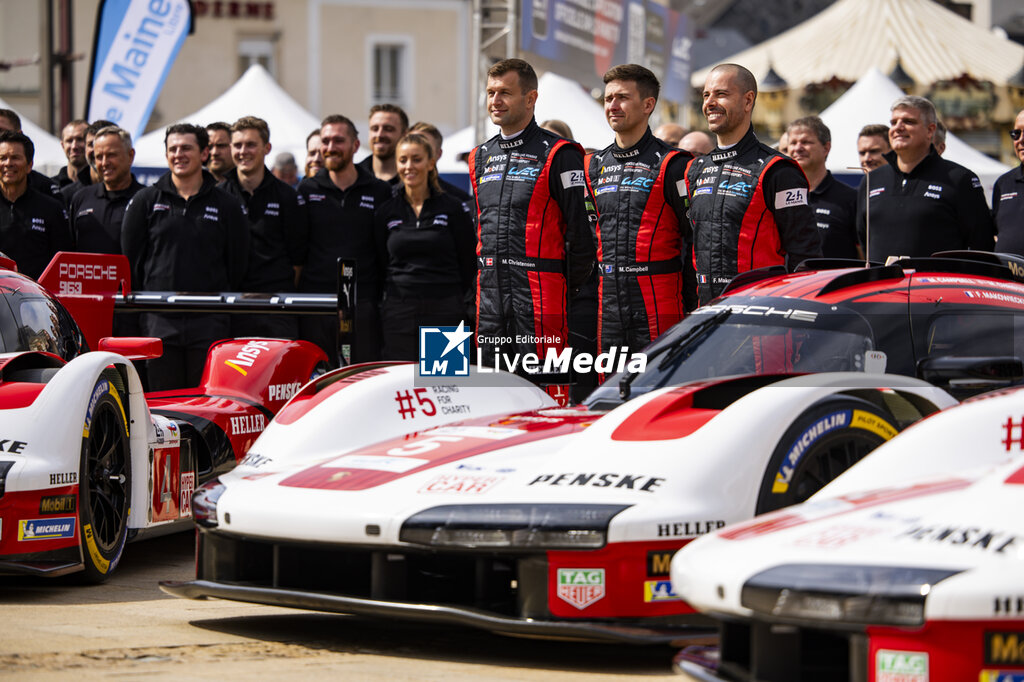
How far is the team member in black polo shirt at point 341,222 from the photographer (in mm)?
9289

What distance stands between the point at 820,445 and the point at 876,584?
140cm

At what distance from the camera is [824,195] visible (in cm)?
936

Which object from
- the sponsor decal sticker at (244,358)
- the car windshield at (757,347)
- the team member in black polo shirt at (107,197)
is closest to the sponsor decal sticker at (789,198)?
the car windshield at (757,347)

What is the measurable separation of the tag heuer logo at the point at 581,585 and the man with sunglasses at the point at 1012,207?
15.1 ft

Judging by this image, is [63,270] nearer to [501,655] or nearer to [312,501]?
[312,501]

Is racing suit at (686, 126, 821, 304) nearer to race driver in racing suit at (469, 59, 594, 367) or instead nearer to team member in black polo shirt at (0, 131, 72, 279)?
race driver in racing suit at (469, 59, 594, 367)

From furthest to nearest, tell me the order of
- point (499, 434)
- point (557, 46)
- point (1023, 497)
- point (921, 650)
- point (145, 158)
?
point (557, 46), point (145, 158), point (499, 434), point (1023, 497), point (921, 650)

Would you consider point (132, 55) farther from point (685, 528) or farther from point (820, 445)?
point (685, 528)

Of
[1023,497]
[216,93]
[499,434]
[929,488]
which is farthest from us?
[216,93]

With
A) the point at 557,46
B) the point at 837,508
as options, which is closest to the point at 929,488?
the point at 837,508

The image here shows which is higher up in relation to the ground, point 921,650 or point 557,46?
point 557,46

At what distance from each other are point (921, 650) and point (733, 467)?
127 cm

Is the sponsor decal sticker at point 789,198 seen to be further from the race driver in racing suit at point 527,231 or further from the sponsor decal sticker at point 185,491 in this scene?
the sponsor decal sticker at point 185,491

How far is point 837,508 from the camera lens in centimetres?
374
